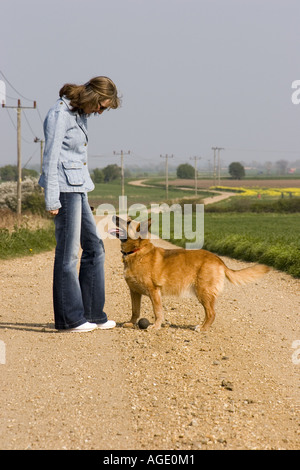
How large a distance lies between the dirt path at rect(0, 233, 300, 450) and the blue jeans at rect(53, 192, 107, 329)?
0.73ft

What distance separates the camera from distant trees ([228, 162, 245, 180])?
153750mm

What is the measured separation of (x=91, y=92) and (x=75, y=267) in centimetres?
176

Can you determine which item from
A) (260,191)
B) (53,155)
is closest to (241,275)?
(53,155)

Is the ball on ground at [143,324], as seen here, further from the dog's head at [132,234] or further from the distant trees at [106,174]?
the distant trees at [106,174]

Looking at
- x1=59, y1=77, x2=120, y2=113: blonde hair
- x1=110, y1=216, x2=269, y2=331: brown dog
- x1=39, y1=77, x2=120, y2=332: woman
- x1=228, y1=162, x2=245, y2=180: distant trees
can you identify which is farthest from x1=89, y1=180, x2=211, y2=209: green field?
x1=59, y1=77, x2=120, y2=113: blonde hair

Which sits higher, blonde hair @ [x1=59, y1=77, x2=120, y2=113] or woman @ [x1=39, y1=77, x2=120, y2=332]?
blonde hair @ [x1=59, y1=77, x2=120, y2=113]

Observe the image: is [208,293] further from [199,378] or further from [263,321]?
[199,378]

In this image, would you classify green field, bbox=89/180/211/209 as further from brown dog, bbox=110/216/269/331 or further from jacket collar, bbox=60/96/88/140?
jacket collar, bbox=60/96/88/140

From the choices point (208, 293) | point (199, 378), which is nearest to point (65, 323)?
point (208, 293)

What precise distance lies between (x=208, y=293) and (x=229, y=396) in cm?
240

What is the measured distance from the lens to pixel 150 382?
5.07 m

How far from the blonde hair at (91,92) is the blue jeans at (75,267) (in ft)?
2.95

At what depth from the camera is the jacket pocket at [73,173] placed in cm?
641

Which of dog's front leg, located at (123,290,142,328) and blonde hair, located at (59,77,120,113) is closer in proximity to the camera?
blonde hair, located at (59,77,120,113)
